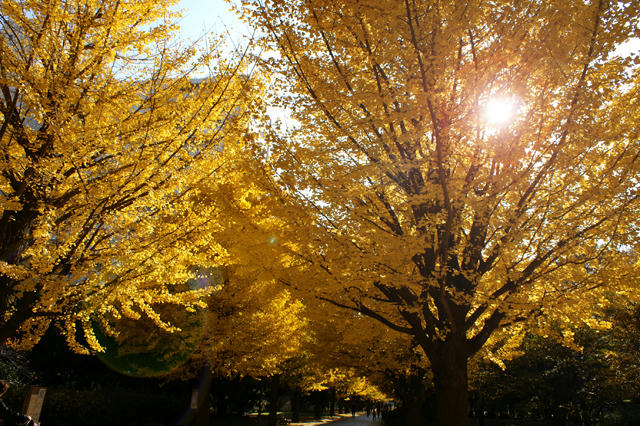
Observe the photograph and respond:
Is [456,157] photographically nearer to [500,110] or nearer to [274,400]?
[500,110]

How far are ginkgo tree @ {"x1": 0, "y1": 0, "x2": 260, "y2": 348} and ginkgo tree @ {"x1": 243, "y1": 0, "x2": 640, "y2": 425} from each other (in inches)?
43.2

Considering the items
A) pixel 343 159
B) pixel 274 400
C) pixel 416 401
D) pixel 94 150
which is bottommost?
pixel 274 400

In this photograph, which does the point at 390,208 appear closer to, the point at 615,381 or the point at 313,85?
the point at 313,85

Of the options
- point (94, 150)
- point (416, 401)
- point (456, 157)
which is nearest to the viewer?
point (94, 150)

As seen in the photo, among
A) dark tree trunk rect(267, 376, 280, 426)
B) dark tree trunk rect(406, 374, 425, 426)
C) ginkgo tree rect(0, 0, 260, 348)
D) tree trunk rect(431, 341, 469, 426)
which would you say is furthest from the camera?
dark tree trunk rect(267, 376, 280, 426)

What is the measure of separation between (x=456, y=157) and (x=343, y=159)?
4.92 feet

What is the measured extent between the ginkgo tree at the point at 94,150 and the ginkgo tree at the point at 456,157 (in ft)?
3.60

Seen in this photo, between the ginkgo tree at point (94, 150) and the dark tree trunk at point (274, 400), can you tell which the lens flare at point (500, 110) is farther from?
the dark tree trunk at point (274, 400)

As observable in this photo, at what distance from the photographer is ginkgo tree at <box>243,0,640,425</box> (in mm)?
4316

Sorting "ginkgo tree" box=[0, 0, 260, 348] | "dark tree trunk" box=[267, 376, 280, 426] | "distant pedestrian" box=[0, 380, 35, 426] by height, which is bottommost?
"dark tree trunk" box=[267, 376, 280, 426]

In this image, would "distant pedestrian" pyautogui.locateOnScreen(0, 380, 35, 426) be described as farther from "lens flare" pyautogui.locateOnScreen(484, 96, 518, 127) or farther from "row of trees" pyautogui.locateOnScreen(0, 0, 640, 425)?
"lens flare" pyautogui.locateOnScreen(484, 96, 518, 127)

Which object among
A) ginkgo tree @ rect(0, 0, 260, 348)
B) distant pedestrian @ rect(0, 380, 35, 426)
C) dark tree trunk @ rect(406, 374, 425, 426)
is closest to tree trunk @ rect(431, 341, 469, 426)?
ginkgo tree @ rect(0, 0, 260, 348)

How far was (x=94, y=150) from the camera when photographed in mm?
4023

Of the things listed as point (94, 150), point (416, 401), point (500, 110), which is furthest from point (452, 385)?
point (416, 401)
